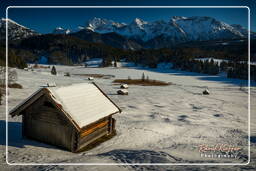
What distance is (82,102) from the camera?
1051cm

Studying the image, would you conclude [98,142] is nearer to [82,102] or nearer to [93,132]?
[93,132]

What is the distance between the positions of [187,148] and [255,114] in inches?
586

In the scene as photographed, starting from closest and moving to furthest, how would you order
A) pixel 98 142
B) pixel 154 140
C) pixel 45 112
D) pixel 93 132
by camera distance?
pixel 45 112 → pixel 93 132 → pixel 98 142 → pixel 154 140

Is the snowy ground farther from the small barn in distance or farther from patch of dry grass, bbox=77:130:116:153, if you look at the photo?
the small barn in distance

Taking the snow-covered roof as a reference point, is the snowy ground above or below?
below

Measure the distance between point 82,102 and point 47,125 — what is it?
2.36 meters

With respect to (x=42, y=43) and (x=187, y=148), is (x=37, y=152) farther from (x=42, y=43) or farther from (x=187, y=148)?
(x=42, y=43)

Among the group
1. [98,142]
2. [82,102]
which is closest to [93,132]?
[98,142]

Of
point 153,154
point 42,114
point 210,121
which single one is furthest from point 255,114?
point 42,114

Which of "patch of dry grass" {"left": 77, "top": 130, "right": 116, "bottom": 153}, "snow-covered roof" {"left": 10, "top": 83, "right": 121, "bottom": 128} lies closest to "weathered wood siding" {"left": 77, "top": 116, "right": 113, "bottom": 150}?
"patch of dry grass" {"left": 77, "top": 130, "right": 116, "bottom": 153}

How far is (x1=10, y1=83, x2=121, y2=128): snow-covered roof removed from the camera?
9531 millimetres

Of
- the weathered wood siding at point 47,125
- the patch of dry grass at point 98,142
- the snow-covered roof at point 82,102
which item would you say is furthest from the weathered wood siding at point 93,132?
the snow-covered roof at point 82,102

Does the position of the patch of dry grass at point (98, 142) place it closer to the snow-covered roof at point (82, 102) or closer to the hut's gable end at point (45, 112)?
the snow-covered roof at point (82, 102)

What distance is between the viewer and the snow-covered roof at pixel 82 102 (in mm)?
9531
